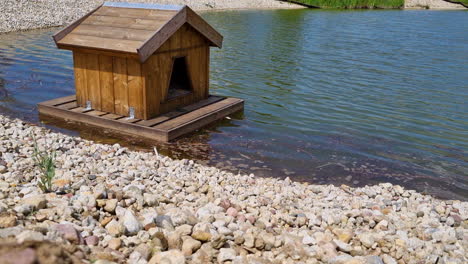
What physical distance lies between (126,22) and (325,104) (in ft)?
21.0

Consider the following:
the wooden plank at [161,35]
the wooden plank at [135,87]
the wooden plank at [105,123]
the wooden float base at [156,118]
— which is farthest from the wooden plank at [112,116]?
the wooden plank at [161,35]

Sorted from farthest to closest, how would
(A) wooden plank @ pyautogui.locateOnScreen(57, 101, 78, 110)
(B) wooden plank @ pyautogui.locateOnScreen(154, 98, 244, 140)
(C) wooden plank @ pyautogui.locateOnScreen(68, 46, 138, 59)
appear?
1. (A) wooden plank @ pyautogui.locateOnScreen(57, 101, 78, 110)
2. (B) wooden plank @ pyautogui.locateOnScreen(154, 98, 244, 140)
3. (C) wooden plank @ pyautogui.locateOnScreen(68, 46, 138, 59)

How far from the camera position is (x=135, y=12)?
10.5 meters

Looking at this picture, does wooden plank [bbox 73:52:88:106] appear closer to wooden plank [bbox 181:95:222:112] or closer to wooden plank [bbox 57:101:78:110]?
wooden plank [bbox 57:101:78:110]

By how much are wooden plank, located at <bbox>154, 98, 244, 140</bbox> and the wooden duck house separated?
0.10 metres

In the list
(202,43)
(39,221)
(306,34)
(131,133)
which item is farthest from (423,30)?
(39,221)

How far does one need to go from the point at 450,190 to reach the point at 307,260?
16.1 feet

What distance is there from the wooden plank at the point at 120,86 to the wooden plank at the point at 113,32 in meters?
0.52

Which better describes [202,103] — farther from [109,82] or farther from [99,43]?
[99,43]

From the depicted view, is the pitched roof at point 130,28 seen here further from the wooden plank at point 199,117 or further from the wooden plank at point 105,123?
the wooden plank at point 199,117

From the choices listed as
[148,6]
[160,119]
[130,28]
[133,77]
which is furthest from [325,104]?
[130,28]

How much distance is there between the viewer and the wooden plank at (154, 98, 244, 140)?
10004mm

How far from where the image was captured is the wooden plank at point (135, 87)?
991 cm

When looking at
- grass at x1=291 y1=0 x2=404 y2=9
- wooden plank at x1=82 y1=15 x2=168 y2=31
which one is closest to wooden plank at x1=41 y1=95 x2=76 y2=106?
wooden plank at x1=82 y1=15 x2=168 y2=31
